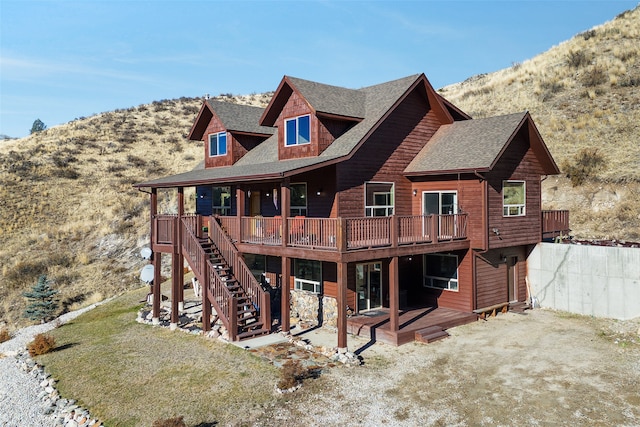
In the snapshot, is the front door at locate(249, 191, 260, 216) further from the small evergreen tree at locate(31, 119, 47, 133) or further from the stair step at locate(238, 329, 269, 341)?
the small evergreen tree at locate(31, 119, 47, 133)

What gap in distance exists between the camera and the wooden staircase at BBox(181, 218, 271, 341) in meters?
15.9

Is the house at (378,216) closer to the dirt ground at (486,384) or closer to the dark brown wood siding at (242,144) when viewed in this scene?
the dirt ground at (486,384)

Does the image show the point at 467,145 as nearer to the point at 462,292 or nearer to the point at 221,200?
the point at 462,292

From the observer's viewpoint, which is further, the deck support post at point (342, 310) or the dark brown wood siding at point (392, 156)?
the dark brown wood siding at point (392, 156)

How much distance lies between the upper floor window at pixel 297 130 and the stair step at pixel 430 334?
27.7 ft

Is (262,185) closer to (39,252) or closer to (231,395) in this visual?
(231,395)

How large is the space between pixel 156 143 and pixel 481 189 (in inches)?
1928

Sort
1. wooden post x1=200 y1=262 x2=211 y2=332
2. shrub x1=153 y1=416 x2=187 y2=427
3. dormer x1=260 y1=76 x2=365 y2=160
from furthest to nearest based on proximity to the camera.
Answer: dormer x1=260 y1=76 x2=365 y2=160, wooden post x1=200 y1=262 x2=211 y2=332, shrub x1=153 y1=416 x2=187 y2=427

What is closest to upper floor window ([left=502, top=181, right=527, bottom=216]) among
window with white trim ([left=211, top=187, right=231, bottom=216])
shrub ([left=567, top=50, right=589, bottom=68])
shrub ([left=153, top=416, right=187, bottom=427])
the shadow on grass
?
window with white trim ([left=211, top=187, right=231, bottom=216])

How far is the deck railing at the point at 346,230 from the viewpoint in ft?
47.5

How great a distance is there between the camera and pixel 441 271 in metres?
19.0

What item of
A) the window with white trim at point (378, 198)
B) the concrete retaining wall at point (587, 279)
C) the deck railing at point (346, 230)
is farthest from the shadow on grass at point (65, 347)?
the concrete retaining wall at point (587, 279)

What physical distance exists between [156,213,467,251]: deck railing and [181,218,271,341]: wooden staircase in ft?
1.86

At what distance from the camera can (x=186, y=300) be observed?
22516 millimetres
